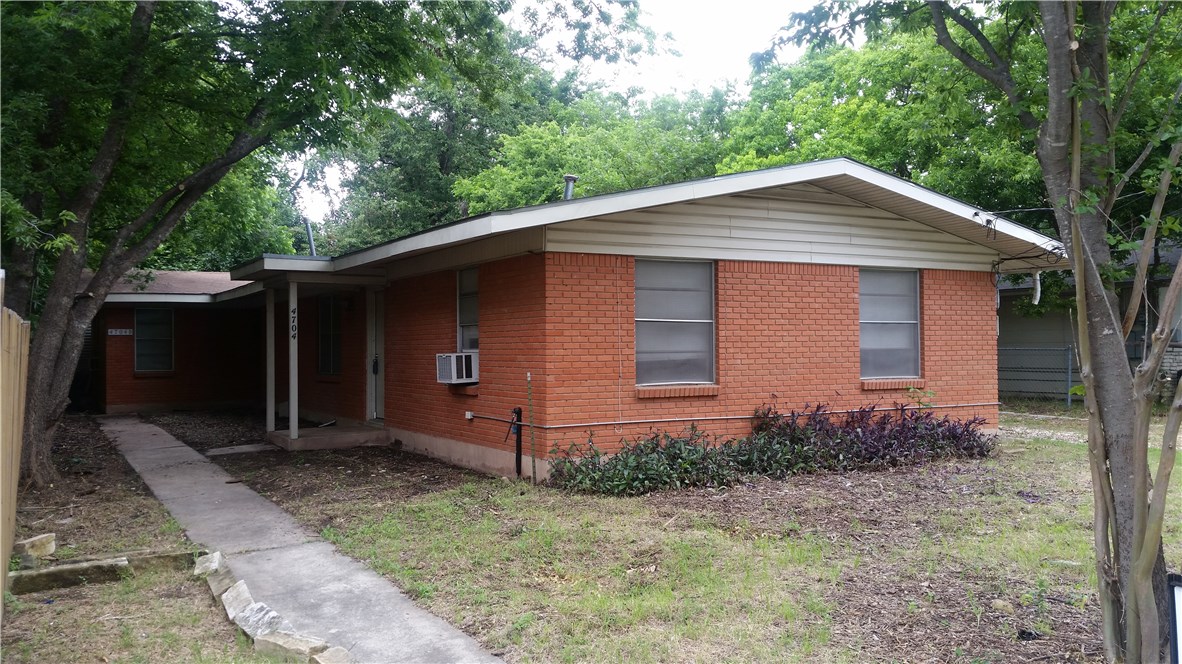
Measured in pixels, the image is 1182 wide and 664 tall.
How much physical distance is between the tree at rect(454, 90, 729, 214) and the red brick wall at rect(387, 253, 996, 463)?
1573cm

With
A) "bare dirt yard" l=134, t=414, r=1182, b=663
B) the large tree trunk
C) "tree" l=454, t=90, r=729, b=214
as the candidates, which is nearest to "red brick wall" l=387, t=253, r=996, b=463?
"bare dirt yard" l=134, t=414, r=1182, b=663

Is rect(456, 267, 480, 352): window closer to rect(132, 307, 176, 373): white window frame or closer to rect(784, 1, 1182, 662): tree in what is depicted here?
rect(784, 1, 1182, 662): tree

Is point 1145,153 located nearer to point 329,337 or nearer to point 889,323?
point 889,323

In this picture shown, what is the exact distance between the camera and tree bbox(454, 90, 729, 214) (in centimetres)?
2859

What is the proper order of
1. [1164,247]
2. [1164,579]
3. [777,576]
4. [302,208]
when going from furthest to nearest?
[302,208]
[1164,247]
[777,576]
[1164,579]

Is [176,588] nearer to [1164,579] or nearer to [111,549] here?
[111,549]

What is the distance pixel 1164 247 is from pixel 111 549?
21.6 m

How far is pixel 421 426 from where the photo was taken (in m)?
12.1

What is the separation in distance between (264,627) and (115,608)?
1384mm

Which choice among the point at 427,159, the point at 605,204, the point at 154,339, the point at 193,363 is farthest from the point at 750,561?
the point at 427,159

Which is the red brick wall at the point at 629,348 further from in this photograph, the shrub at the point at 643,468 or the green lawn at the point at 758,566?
the green lawn at the point at 758,566

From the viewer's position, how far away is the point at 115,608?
544cm

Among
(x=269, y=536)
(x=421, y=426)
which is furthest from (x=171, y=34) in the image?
(x=269, y=536)

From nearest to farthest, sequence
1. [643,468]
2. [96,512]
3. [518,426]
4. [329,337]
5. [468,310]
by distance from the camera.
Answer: [96,512]
[643,468]
[518,426]
[468,310]
[329,337]
